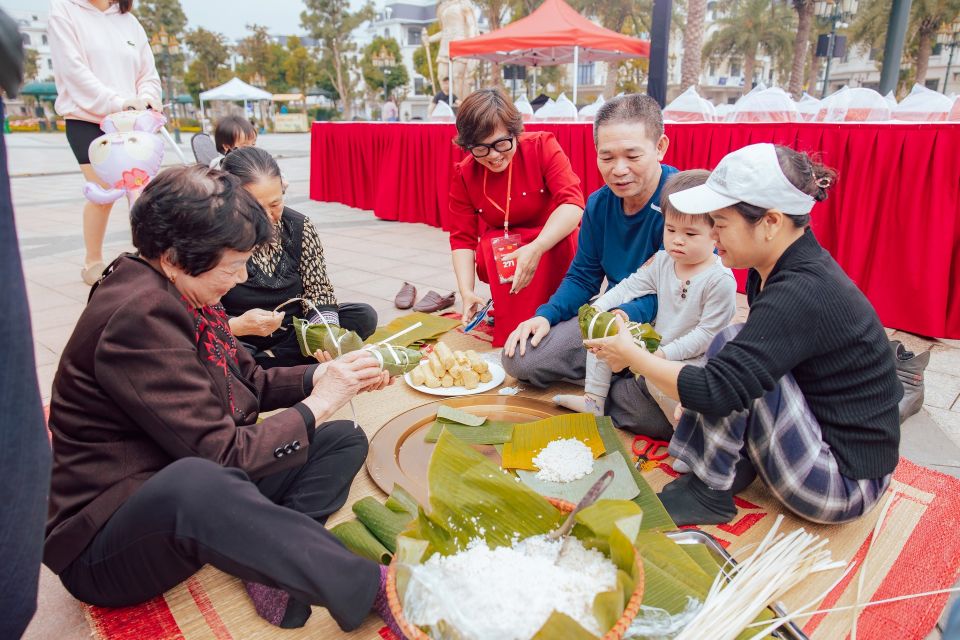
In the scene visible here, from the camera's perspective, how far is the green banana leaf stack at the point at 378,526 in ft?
5.54

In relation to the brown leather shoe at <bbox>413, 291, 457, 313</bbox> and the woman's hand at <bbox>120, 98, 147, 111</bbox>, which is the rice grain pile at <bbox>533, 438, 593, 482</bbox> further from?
the woman's hand at <bbox>120, 98, 147, 111</bbox>

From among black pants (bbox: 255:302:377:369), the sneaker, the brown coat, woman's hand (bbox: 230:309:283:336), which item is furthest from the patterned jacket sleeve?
the sneaker

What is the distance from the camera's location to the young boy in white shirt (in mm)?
2291

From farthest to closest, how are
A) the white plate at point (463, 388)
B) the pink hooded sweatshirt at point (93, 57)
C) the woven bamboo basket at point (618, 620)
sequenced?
the pink hooded sweatshirt at point (93, 57) → the white plate at point (463, 388) → the woven bamboo basket at point (618, 620)

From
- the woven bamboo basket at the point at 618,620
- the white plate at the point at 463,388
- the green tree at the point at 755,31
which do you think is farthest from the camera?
the green tree at the point at 755,31

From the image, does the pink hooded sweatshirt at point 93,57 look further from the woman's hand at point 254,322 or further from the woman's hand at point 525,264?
the woman's hand at point 525,264

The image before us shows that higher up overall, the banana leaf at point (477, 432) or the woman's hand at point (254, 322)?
the woman's hand at point (254, 322)

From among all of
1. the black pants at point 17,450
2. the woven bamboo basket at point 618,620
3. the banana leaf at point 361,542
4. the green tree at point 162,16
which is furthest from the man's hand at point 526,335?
the green tree at point 162,16

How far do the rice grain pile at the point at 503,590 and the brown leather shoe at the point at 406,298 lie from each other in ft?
10.7

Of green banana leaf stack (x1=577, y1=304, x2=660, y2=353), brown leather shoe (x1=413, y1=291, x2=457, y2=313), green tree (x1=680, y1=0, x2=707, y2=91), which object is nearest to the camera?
green banana leaf stack (x1=577, y1=304, x2=660, y2=353)

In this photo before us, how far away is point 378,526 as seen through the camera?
177 cm

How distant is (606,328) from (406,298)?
2.59 meters

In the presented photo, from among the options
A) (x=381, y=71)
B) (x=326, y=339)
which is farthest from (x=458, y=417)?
(x=381, y=71)

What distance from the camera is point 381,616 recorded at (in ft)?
5.09
